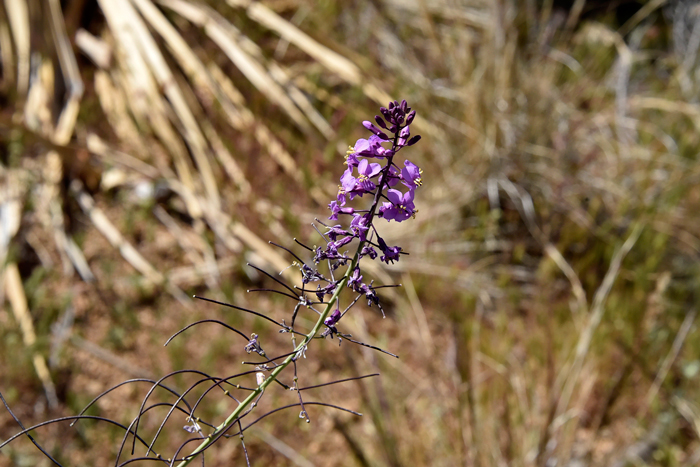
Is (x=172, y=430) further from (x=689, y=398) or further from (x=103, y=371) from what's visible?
(x=689, y=398)

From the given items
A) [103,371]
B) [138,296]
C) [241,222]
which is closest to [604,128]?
[241,222]

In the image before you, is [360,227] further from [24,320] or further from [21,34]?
[21,34]

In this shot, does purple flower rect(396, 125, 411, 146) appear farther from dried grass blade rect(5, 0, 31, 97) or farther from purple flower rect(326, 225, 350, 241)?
dried grass blade rect(5, 0, 31, 97)

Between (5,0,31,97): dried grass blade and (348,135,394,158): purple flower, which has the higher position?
(5,0,31,97): dried grass blade

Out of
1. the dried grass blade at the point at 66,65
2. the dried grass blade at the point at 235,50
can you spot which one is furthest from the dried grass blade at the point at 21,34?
the dried grass blade at the point at 235,50

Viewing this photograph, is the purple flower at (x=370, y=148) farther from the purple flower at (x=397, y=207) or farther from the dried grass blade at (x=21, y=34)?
the dried grass blade at (x=21, y=34)

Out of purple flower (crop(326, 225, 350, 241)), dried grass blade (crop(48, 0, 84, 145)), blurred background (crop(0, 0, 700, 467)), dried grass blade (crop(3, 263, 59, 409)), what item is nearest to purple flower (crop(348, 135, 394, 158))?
purple flower (crop(326, 225, 350, 241))

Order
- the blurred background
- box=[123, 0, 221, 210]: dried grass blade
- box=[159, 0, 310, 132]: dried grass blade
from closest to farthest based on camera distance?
the blurred background → box=[123, 0, 221, 210]: dried grass blade → box=[159, 0, 310, 132]: dried grass blade

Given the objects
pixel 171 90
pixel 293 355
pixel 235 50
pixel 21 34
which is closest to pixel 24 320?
pixel 171 90
